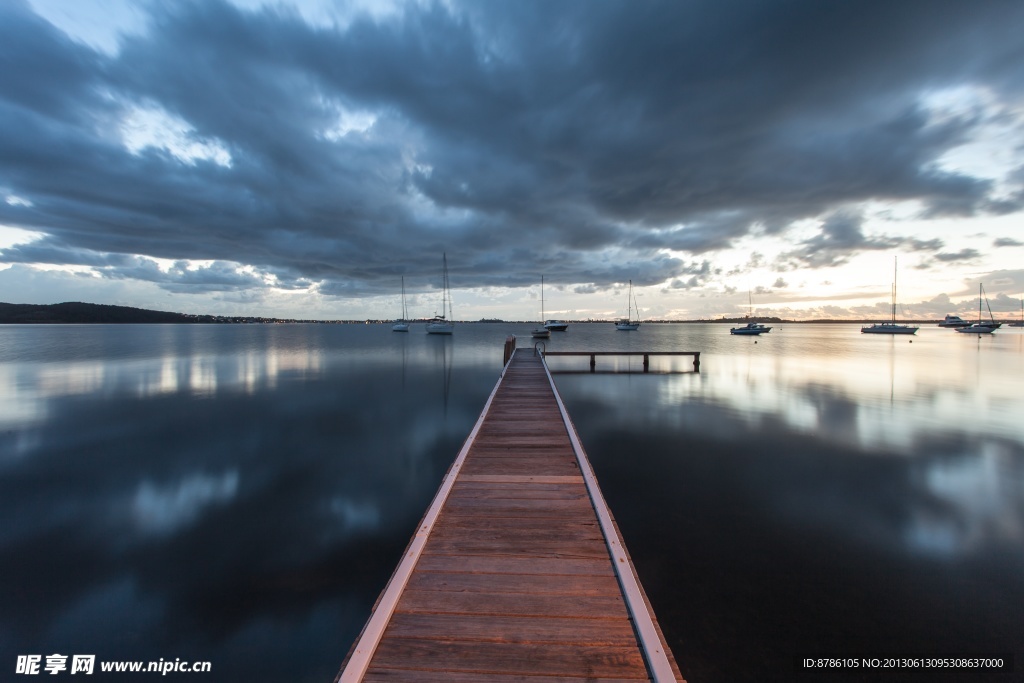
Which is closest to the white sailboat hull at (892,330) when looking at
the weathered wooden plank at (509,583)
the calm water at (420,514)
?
the calm water at (420,514)

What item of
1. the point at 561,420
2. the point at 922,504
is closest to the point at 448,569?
the point at 561,420

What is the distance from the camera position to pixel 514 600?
3418mm

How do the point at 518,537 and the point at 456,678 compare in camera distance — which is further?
the point at 518,537

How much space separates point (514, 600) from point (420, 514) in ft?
16.6

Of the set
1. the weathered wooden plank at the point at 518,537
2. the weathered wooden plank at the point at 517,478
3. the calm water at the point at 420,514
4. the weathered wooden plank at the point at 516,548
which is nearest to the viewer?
the weathered wooden plank at the point at 516,548

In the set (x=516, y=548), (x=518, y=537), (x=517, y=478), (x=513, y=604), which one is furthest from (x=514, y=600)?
(x=517, y=478)

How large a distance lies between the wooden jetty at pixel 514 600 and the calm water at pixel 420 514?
1.90 m

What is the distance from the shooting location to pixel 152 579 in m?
5.98

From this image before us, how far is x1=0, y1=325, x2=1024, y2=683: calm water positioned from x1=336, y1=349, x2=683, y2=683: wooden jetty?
6.23 ft

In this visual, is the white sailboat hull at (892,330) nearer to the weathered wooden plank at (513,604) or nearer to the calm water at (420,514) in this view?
the calm water at (420,514)

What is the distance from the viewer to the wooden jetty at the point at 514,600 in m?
2.76

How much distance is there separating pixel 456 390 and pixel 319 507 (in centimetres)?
1391

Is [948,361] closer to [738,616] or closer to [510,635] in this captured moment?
[738,616]

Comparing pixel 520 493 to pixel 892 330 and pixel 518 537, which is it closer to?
pixel 518 537
